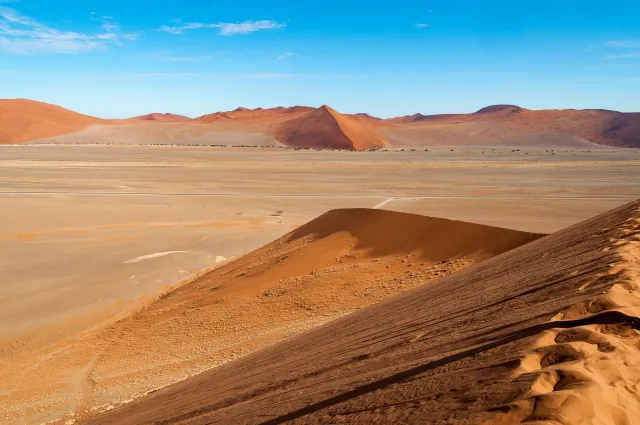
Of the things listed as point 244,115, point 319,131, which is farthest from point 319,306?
point 244,115

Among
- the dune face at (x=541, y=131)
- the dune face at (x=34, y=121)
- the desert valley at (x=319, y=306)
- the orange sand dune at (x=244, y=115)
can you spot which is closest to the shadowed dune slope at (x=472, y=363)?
the desert valley at (x=319, y=306)

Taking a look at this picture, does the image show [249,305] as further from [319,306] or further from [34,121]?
[34,121]

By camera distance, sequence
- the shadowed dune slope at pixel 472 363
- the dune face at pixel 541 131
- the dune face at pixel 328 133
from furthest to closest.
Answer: the dune face at pixel 541 131 → the dune face at pixel 328 133 → the shadowed dune slope at pixel 472 363

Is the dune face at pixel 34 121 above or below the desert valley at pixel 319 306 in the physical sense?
above

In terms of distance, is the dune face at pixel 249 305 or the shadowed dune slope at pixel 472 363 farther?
the dune face at pixel 249 305

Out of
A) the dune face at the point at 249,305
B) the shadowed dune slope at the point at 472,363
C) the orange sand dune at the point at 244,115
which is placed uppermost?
the orange sand dune at the point at 244,115

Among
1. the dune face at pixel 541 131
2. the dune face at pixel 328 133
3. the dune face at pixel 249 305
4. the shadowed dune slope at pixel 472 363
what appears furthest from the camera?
the dune face at pixel 541 131

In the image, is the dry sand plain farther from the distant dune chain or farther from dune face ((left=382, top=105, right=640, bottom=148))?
dune face ((left=382, top=105, right=640, bottom=148))

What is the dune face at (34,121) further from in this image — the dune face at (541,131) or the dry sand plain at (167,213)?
the dry sand plain at (167,213)
